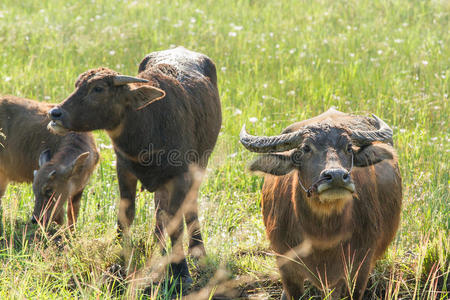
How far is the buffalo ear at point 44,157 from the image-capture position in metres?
5.98

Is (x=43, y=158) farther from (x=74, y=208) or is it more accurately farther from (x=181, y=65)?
(x=181, y=65)

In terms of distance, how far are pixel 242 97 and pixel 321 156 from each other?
4466mm

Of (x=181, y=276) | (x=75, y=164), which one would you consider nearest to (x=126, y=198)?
(x=75, y=164)

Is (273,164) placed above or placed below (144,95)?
below

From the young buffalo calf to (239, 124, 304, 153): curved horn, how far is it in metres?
1.98

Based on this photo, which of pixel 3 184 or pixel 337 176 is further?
pixel 3 184

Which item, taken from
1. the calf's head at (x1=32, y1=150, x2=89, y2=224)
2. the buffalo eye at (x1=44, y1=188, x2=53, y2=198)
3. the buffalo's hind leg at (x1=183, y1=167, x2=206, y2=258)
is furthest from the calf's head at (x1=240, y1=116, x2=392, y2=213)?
the buffalo eye at (x1=44, y1=188, x2=53, y2=198)

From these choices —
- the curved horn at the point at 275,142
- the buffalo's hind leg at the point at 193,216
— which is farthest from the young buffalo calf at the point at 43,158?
the curved horn at the point at 275,142

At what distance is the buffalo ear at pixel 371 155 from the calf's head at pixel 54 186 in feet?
8.50

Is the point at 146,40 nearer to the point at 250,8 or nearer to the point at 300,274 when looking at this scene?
the point at 250,8

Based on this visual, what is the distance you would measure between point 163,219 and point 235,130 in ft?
7.28

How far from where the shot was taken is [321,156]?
13.5 ft

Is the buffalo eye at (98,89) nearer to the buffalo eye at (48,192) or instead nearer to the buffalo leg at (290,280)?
the buffalo eye at (48,192)

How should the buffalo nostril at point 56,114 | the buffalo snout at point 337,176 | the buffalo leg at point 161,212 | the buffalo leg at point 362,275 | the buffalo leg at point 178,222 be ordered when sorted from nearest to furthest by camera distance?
the buffalo snout at point 337,176, the buffalo leg at point 362,275, the buffalo nostril at point 56,114, the buffalo leg at point 178,222, the buffalo leg at point 161,212
